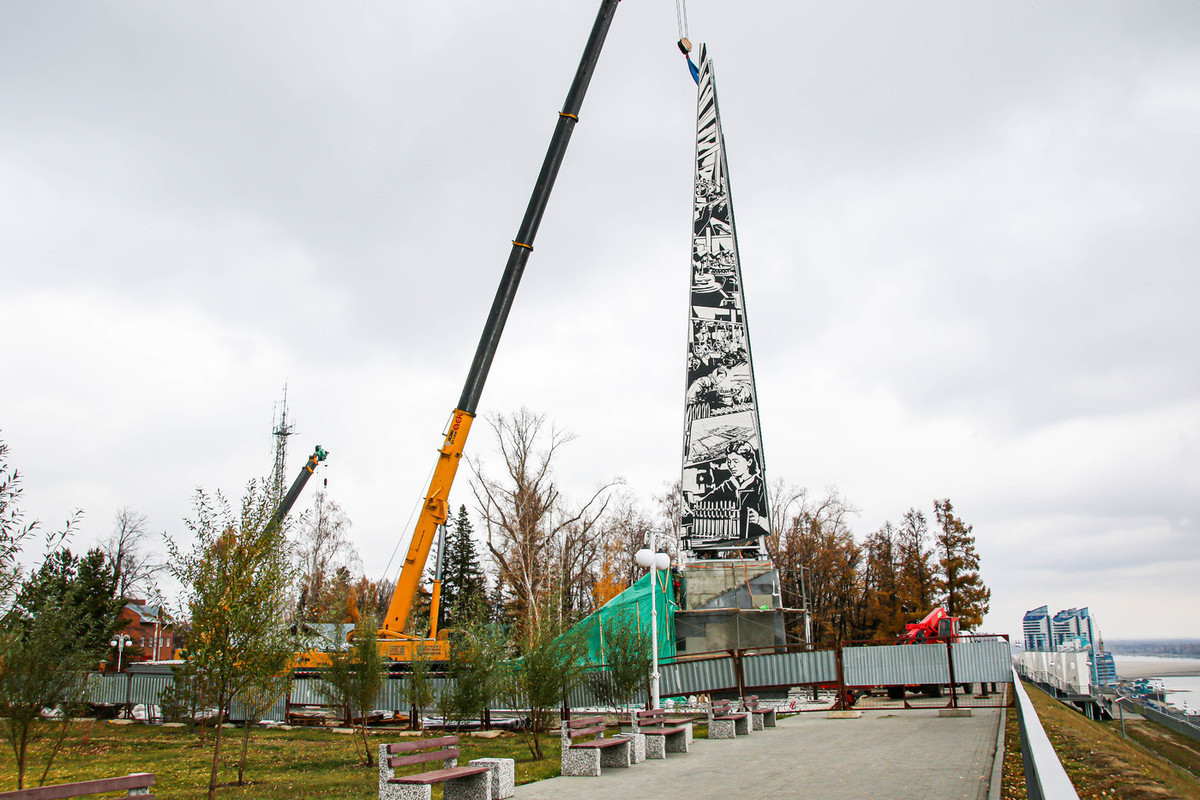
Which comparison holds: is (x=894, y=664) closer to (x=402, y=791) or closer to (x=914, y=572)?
(x=402, y=791)

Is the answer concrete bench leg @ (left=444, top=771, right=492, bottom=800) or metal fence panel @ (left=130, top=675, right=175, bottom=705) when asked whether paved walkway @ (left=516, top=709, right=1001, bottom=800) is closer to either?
concrete bench leg @ (left=444, top=771, right=492, bottom=800)

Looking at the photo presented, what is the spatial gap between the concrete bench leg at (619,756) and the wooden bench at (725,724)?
362 cm

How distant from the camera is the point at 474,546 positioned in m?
62.4

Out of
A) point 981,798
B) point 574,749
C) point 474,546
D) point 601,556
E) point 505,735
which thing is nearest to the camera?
point 981,798

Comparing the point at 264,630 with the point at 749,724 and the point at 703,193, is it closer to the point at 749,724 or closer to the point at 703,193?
the point at 749,724

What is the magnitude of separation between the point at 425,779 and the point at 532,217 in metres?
17.0

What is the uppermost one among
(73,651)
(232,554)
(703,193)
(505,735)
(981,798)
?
(703,193)

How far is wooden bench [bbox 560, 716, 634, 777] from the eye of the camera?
11.1 metres

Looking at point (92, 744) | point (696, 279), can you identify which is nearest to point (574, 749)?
point (92, 744)

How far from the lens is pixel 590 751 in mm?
11211

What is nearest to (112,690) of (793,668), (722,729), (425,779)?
(722,729)

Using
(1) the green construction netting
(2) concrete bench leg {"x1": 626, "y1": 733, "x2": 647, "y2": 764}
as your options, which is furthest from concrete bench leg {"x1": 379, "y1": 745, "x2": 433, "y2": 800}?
(1) the green construction netting

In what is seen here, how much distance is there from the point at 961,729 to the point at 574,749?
27.6 ft

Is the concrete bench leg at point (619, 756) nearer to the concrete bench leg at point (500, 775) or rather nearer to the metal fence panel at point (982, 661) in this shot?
the concrete bench leg at point (500, 775)
